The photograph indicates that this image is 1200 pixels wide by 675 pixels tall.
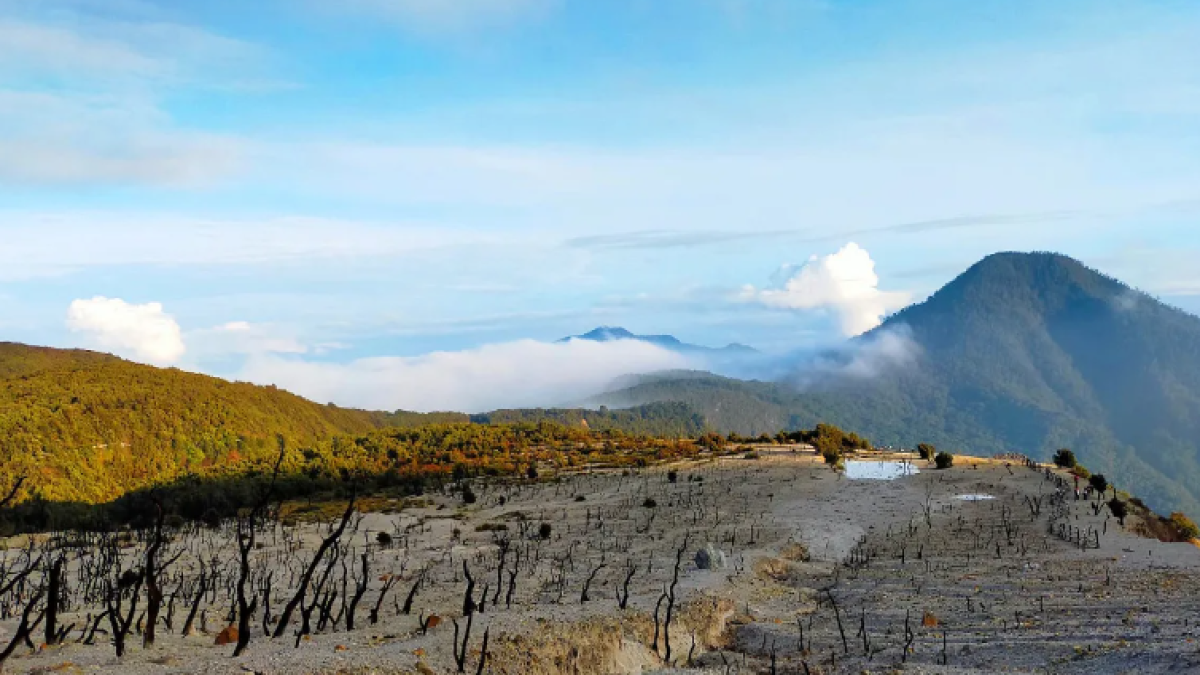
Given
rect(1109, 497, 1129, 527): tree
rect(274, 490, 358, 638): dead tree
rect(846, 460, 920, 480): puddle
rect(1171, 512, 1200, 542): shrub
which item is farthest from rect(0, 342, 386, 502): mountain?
rect(1171, 512, 1200, 542): shrub

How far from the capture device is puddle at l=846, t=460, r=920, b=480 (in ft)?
160

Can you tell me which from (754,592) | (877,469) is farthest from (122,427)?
(754,592)

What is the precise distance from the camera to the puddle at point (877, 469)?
4881cm

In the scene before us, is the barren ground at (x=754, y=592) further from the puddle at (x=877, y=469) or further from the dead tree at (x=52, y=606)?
the puddle at (x=877, y=469)

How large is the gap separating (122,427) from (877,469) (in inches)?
3726

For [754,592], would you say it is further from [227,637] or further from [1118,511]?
[1118,511]

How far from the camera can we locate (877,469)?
5334 cm

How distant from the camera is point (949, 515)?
34812mm

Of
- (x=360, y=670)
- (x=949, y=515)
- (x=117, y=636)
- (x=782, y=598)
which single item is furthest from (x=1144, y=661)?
(x=949, y=515)

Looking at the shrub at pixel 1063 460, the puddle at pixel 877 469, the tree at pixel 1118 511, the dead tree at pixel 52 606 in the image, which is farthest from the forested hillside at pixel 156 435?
the dead tree at pixel 52 606

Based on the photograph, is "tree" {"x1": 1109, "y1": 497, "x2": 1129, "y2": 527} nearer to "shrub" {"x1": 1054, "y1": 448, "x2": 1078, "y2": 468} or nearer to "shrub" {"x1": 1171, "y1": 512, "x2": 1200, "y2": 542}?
"shrub" {"x1": 1171, "y1": 512, "x2": 1200, "y2": 542}

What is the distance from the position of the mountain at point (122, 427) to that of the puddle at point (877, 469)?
69.3 m

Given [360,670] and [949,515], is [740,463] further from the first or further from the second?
[360,670]

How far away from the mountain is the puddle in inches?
2729
